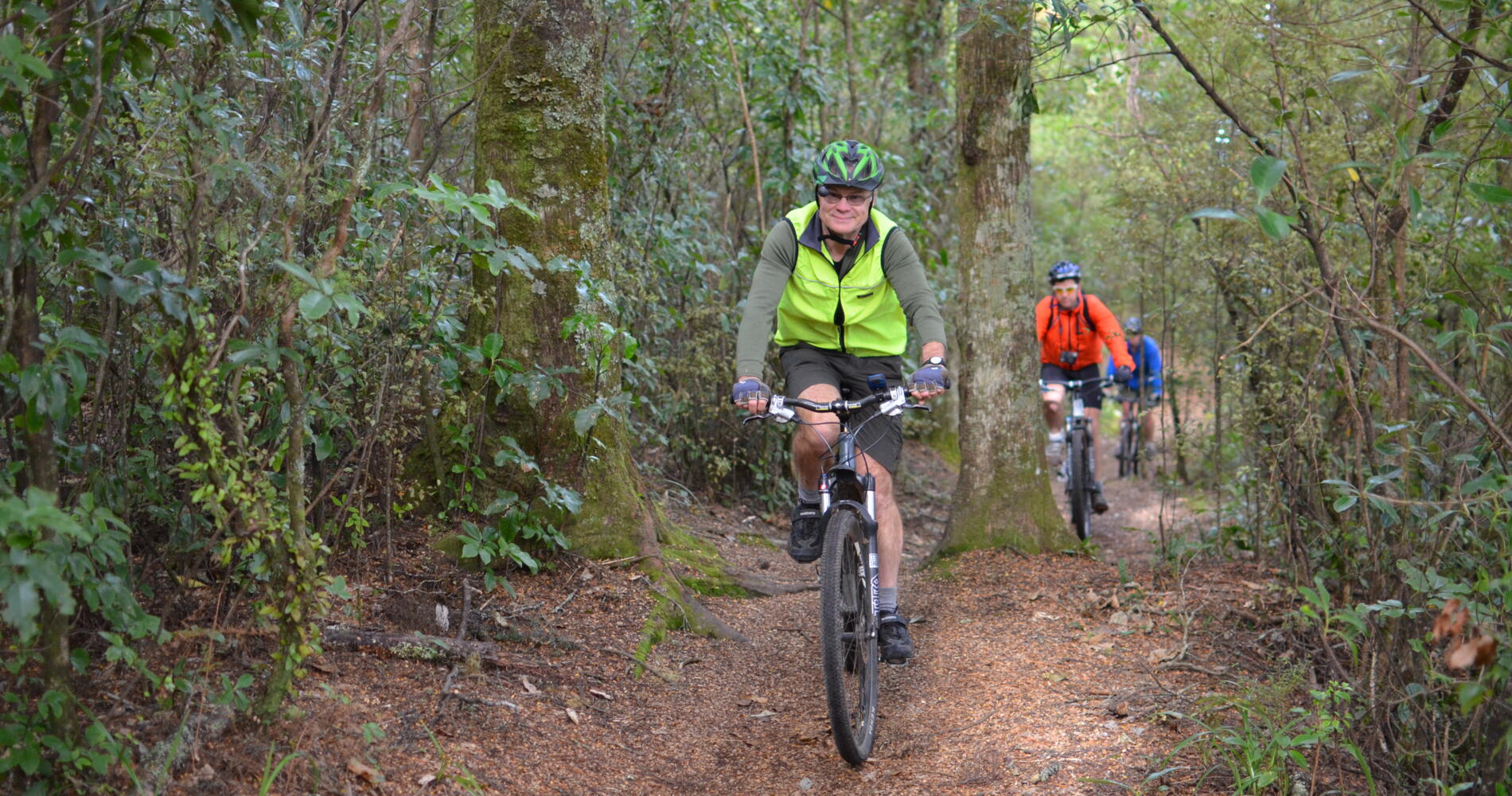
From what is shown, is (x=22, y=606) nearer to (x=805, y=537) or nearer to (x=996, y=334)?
(x=805, y=537)

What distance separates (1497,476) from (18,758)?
361cm

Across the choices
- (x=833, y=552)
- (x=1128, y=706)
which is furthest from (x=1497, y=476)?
(x=833, y=552)

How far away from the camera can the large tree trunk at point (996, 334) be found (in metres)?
6.71

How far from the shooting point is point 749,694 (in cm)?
484

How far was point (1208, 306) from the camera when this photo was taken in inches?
425

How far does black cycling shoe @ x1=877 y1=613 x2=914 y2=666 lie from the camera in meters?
4.59

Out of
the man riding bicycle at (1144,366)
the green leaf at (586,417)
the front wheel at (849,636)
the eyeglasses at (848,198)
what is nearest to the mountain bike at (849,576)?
the front wheel at (849,636)

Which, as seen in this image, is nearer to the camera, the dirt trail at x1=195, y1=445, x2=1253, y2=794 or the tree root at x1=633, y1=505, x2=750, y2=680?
the dirt trail at x1=195, y1=445, x2=1253, y2=794

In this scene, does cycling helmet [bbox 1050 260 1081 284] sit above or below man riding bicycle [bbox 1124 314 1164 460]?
above

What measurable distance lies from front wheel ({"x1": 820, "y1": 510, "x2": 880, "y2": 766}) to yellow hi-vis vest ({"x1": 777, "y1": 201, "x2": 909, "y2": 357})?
86 cm

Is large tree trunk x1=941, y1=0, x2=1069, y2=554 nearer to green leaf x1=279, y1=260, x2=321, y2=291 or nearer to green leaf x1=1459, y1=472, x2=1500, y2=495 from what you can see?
green leaf x1=1459, y1=472, x2=1500, y2=495

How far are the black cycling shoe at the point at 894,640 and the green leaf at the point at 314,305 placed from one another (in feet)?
8.85

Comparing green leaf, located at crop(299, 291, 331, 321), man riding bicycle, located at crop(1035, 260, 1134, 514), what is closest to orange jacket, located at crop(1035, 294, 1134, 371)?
man riding bicycle, located at crop(1035, 260, 1134, 514)

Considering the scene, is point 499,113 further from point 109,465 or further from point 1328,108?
point 1328,108
